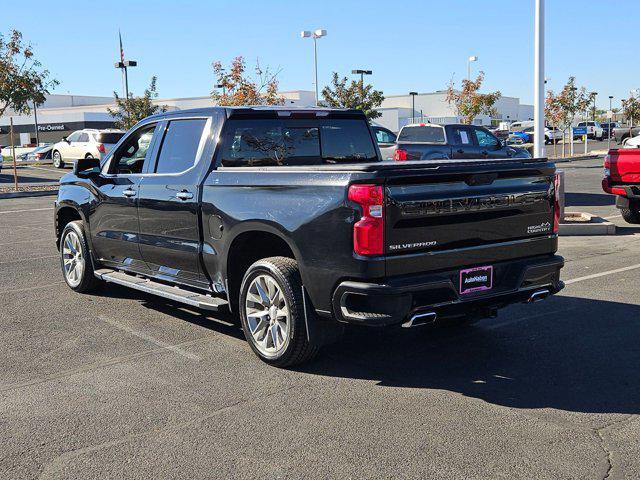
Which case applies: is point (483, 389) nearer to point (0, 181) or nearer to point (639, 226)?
point (639, 226)

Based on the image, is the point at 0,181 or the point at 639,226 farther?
the point at 0,181

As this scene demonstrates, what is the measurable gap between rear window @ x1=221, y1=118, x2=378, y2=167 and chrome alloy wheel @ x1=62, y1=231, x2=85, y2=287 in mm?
2765

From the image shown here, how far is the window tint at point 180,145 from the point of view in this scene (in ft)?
20.5

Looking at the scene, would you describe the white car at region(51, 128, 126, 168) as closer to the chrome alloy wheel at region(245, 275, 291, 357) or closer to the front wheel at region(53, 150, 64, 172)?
the front wheel at region(53, 150, 64, 172)

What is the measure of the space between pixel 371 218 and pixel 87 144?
94.8 ft

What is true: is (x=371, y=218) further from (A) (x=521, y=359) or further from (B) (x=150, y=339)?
(B) (x=150, y=339)

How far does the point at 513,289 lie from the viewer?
17.1 ft

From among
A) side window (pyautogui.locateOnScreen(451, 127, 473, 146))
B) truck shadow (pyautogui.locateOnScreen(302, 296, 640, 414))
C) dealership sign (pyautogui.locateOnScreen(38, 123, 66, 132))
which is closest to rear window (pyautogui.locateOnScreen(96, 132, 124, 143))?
side window (pyautogui.locateOnScreen(451, 127, 473, 146))

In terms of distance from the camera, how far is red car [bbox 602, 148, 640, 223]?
1198 cm

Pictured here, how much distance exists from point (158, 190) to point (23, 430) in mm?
2682

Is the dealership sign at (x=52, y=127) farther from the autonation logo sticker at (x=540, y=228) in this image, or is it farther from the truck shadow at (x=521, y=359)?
the autonation logo sticker at (x=540, y=228)

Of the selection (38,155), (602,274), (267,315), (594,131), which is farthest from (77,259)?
(594,131)

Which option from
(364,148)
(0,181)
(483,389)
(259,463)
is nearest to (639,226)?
(364,148)

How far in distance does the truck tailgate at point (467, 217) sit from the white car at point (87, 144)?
2475cm
